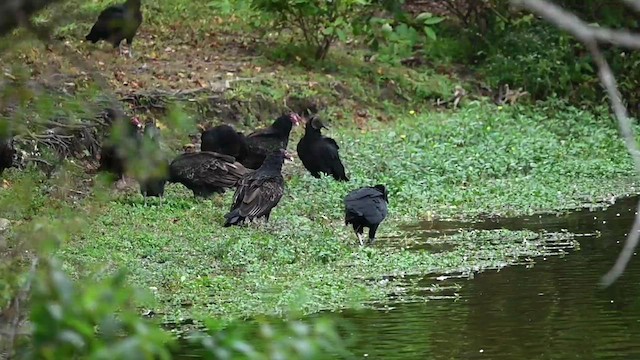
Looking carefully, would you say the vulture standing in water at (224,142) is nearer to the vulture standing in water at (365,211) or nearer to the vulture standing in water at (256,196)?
the vulture standing in water at (256,196)

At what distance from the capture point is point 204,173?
12.0 meters

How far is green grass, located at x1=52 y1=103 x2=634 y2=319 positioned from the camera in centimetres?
848

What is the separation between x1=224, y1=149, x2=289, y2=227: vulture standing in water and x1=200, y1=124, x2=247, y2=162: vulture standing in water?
6.09 feet

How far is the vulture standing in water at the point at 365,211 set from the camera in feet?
Answer: 33.6

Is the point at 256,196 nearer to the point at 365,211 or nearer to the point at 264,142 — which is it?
the point at 365,211

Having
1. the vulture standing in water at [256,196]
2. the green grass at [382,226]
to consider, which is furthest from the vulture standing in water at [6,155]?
the vulture standing in water at [256,196]

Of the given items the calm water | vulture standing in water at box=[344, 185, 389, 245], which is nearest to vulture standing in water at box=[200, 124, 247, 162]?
vulture standing in water at box=[344, 185, 389, 245]

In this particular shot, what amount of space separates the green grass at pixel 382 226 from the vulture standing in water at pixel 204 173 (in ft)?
0.52

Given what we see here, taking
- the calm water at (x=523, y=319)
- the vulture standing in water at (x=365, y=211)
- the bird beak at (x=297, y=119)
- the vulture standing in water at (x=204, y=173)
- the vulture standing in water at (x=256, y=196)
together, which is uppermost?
the calm water at (x=523, y=319)

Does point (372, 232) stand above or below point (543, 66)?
below

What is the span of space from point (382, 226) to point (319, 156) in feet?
6.61

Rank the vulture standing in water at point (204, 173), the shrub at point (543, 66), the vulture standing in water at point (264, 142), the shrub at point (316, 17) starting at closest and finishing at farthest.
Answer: the vulture standing in water at point (204, 173)
the vulture standing in water at point (264, 142)
the shrub at point (316, 17)
the shrub at point (543, 66)

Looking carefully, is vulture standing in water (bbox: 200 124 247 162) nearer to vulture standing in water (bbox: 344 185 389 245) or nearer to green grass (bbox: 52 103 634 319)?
green grass (bbox: 52 103 634 319)

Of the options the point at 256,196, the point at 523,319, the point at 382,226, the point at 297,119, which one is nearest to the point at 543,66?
the point at 297,119
